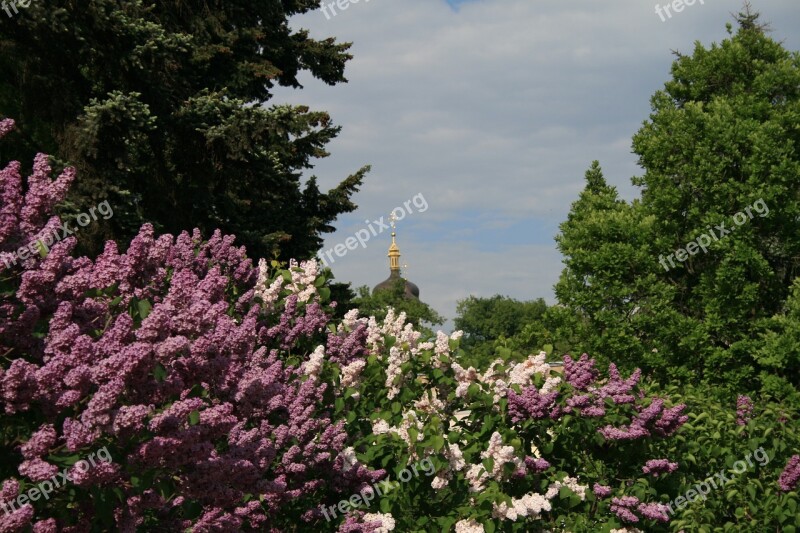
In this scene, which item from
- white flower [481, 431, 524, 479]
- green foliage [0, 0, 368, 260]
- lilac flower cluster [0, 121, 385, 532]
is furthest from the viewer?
green foliage [0, 0, 368, 260]

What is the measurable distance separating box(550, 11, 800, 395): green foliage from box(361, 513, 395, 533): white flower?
14.4 meters

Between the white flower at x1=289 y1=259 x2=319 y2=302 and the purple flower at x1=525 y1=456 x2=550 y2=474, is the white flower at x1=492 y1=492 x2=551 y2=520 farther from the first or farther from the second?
the white flower at x1=289 y1=259 x2=319 y2=302

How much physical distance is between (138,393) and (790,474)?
548 cm

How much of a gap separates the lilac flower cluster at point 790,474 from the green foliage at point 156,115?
7588 millimetres

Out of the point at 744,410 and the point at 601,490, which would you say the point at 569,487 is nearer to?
the point at 601,490

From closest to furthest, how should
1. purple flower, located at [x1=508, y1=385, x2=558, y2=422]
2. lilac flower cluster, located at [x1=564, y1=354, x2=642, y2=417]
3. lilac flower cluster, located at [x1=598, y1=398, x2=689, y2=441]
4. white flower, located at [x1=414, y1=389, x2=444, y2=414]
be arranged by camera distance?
purple flower, located at [x1=508, y1=385, x2=558, y2=422], lilac flower cluster, located at [x1=598, y1=398, x2=689, y2=441], lilac flower cluster, located at [x1=564, y1=354, x2=642, y2=417], white flower, located at [x1=414, y1=389, x2=444, y2=414]

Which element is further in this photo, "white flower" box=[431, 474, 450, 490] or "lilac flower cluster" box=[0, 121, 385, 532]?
"white flower" box=[431, 474, 450, 490]

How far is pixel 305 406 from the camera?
5.71m

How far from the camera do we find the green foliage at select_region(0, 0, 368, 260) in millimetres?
13375

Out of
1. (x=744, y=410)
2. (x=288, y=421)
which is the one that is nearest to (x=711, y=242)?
(x=744, y=410)

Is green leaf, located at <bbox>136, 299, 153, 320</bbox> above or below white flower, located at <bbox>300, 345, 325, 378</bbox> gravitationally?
below

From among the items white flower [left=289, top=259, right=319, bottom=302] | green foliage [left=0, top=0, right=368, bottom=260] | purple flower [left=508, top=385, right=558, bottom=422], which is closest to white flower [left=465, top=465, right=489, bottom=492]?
purple flower [left=508, top=385, right=558, bottom=422]

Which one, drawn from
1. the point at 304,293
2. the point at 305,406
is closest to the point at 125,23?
the point at 304,293

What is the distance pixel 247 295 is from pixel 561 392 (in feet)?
8.99
